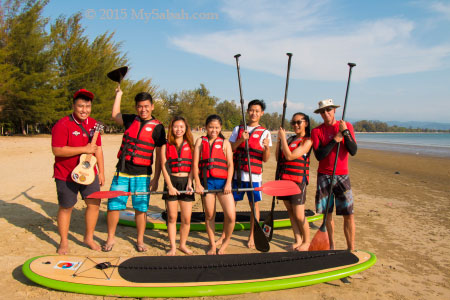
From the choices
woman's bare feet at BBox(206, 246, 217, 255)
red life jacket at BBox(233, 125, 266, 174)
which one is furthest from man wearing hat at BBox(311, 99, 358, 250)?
woman's bare feet at BBox(206, 246, 217, 255)

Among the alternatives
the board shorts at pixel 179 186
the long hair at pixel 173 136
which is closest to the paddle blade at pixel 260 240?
the board shorts at pixel 179 186

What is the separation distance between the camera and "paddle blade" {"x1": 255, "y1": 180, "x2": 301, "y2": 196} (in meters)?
3.78

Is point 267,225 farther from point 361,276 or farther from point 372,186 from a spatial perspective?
point 372,186

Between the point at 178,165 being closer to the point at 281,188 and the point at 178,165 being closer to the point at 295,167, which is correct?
the point at 281,188

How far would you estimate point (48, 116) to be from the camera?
858 inches

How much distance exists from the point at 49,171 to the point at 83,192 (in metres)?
6.48

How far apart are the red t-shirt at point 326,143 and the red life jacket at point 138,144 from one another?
2.06 metres

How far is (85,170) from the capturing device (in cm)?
359

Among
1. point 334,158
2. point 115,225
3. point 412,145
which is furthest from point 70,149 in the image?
point 412,145

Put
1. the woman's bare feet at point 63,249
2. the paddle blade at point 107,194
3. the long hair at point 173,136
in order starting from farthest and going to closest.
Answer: the long hair at point 173,136
the woman's bare feet at point 63,249
the paddle blade at point 107,194

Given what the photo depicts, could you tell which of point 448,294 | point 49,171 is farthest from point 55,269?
point 49,171

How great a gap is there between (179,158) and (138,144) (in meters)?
0.53

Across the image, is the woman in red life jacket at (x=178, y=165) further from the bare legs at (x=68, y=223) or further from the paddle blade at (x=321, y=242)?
the paddle blade at (x=321, y=242)

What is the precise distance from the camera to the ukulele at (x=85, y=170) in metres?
3.52
